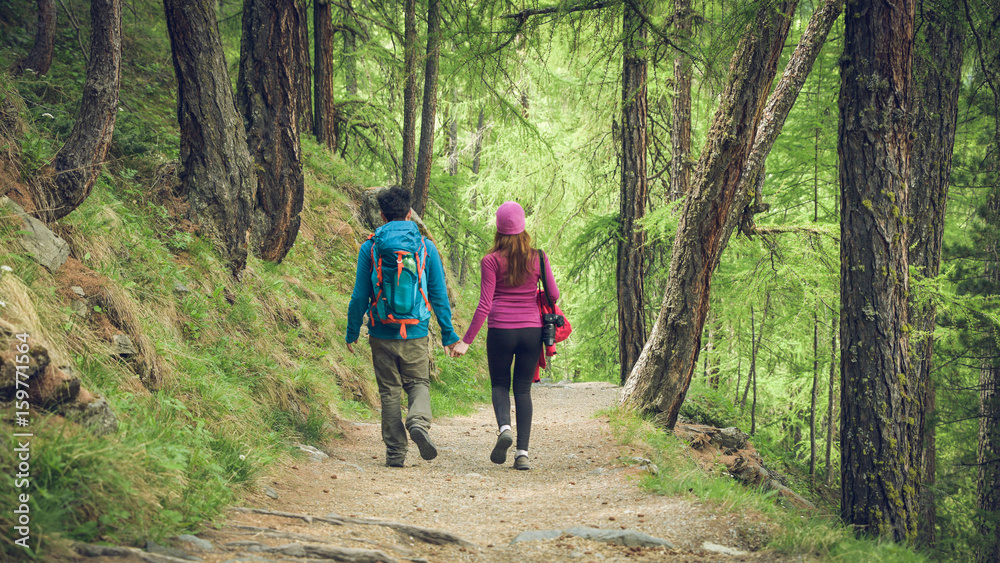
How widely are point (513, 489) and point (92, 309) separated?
11.7 ft

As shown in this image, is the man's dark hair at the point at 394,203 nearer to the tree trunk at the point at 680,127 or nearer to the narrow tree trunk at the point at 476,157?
the tree trunk at the point at 680,127

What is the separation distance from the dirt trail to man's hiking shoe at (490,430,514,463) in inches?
4.3

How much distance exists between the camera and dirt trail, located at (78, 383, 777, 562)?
334cm

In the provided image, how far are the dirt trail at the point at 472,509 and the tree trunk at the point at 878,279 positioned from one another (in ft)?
6.73

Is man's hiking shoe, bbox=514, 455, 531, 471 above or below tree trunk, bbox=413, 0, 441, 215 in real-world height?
below

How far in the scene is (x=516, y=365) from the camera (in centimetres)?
558

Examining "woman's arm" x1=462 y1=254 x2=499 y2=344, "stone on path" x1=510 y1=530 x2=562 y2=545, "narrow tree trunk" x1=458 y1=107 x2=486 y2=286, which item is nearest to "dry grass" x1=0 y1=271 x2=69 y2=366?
"stone on path" x1=510 y1=530 x2=562 y2=545

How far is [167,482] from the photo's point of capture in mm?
3199

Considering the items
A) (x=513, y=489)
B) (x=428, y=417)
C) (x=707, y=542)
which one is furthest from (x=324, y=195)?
(x=707, y=542)

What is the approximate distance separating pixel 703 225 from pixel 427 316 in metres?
3.48

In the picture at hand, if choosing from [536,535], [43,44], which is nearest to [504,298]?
[536,535]

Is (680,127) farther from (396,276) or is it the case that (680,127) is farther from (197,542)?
(197,542)

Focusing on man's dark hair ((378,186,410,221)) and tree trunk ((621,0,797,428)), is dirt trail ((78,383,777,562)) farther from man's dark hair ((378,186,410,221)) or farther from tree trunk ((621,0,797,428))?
man's dark hair ((378,186,410,221))

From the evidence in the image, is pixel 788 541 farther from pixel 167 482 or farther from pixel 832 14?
pixel 832 14
